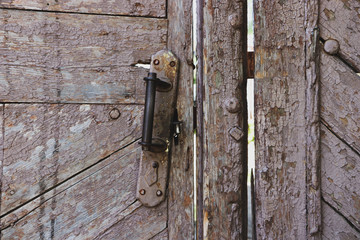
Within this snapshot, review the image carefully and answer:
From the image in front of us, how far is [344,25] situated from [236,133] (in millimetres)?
384

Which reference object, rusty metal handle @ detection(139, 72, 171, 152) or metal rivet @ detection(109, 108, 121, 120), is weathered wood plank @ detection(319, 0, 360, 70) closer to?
rusty metal handle @ detection(139, 72, 171, 152)

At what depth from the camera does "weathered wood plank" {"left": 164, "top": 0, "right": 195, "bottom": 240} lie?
756 mm

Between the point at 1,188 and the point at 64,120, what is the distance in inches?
9.1

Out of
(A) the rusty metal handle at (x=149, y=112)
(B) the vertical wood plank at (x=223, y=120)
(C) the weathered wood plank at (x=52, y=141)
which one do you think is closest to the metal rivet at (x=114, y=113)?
(C) the weathered wood plank at (x=52, y=141)

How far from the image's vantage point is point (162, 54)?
0.75m

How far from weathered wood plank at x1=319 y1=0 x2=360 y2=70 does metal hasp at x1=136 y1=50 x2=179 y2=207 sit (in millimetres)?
396

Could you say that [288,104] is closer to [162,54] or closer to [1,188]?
[162,54]

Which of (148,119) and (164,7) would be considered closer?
(148,119)

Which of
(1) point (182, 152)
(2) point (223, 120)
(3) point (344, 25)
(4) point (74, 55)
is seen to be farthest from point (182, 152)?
(3) point (344, 25)

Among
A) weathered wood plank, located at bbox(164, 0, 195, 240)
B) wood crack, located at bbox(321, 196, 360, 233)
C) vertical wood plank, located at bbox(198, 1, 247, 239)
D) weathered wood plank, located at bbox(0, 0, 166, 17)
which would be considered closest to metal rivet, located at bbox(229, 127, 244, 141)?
vertical wood plank, located at bbox(198, 1, 247, 239)

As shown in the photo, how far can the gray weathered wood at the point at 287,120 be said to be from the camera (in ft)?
2.20

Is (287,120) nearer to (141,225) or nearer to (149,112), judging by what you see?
(149,112)

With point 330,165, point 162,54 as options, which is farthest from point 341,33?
point 162,54

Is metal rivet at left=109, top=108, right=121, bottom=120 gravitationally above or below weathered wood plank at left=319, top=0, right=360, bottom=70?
below
